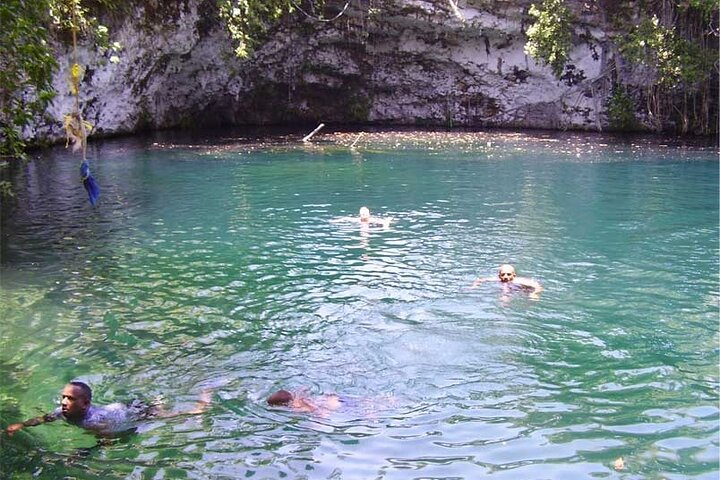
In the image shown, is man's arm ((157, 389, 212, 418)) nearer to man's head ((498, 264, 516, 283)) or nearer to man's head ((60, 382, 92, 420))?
man's head ((60, 382, 92, 420))

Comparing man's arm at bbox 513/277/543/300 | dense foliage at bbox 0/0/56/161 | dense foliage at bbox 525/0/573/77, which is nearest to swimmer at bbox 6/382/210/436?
dense foliage at bbox 0/0/56/161

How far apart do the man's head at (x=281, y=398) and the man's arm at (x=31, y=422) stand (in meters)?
2.01

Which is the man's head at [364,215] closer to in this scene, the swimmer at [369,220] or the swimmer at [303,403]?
the swimmer at [369,220]

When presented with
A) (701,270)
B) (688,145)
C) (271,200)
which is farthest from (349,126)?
(701,270)

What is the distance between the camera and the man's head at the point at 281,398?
262 inches

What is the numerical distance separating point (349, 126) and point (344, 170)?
16555 millimetres

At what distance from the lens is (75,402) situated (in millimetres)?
6145

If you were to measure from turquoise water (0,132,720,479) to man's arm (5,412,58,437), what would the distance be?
84 millimetres

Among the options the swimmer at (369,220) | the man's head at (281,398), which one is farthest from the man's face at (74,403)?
the swimmer at (369,220)

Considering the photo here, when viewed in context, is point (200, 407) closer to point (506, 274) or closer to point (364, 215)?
point (506, 274)

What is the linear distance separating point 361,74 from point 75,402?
33.5 meters

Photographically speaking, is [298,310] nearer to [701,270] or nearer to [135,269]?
[135,269]

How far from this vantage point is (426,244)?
1290 cm

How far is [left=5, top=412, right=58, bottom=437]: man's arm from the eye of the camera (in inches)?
239
